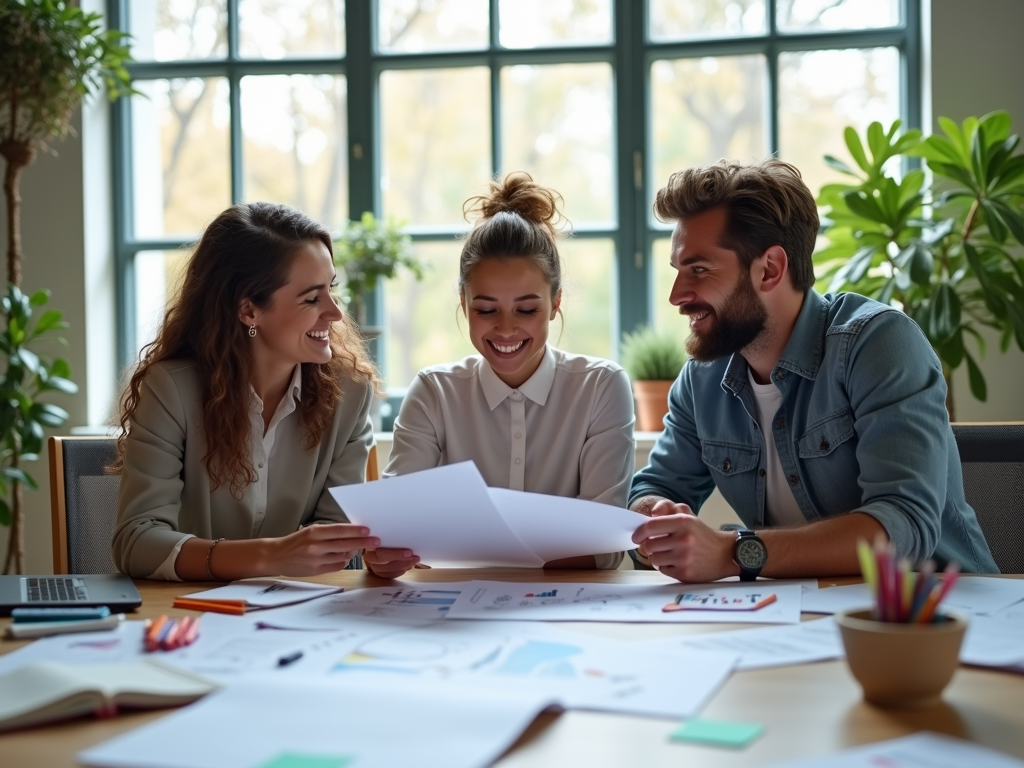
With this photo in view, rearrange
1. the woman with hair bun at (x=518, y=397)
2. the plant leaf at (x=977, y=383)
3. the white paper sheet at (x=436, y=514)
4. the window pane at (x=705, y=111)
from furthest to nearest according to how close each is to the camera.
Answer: the window pane at (x=705, y=111)
the plant leaf at (x=977, y=383)
the woman with hair bun at (x=518, y=397)
the white paper sheet at (x=436, y=514)

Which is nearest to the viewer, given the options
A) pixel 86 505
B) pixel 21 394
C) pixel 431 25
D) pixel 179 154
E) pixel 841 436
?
pixel 841 436

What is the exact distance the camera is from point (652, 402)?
11.4 feet

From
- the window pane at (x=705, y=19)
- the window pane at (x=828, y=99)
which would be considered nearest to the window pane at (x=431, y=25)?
the window pane at (x=705, y=19)

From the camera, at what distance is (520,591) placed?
1.47m

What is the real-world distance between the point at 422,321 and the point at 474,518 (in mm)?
2616

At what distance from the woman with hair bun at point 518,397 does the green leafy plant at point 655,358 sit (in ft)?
4.33

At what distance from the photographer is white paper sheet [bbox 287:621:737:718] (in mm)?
978

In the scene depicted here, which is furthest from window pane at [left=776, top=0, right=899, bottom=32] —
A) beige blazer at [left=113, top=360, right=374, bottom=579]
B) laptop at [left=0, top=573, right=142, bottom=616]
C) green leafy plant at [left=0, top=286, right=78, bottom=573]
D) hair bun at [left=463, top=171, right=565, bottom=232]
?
laptop at [left=0, top=573, right=142, bottom=616]

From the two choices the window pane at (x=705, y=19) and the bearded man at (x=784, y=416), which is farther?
the window pane at (x=705, y=19)

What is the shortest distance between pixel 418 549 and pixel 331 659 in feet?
1.52

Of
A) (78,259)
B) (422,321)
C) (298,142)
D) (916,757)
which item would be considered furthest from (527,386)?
(78,259)

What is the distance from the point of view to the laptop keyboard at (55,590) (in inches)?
55.6

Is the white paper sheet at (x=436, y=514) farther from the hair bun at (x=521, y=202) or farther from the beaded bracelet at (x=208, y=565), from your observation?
the hair bun at (x=521, y=202)

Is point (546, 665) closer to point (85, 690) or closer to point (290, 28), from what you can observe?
point (85, 690)
